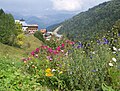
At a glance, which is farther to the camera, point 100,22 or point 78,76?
point 100,22

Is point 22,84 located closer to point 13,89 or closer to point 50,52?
point 13,89

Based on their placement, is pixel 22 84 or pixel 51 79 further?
pixel 51 79

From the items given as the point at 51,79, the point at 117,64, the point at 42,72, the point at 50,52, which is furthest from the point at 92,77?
the point at 50,52

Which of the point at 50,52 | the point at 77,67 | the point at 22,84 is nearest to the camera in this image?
the point at 22,84

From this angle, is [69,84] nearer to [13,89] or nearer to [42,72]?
[42,72]

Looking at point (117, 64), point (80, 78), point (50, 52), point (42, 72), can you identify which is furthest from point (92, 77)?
point (50, 52)

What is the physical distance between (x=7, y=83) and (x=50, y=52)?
3643 mm

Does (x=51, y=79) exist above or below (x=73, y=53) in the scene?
below

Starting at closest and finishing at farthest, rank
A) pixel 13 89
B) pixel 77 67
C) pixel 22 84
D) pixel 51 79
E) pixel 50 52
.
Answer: pixel 13 89 < pixel 22 84 < pixel 77 67 < pixel 51 79 < pixel 50 52

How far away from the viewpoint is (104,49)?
5855 mm

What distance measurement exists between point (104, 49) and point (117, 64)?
19.2 inches

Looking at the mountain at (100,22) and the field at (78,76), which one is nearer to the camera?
the field at (78,76)

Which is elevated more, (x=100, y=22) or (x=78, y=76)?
(x=100, y=22)

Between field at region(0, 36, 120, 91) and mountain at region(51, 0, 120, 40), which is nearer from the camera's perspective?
field at region(0, 36, 120, 91)
